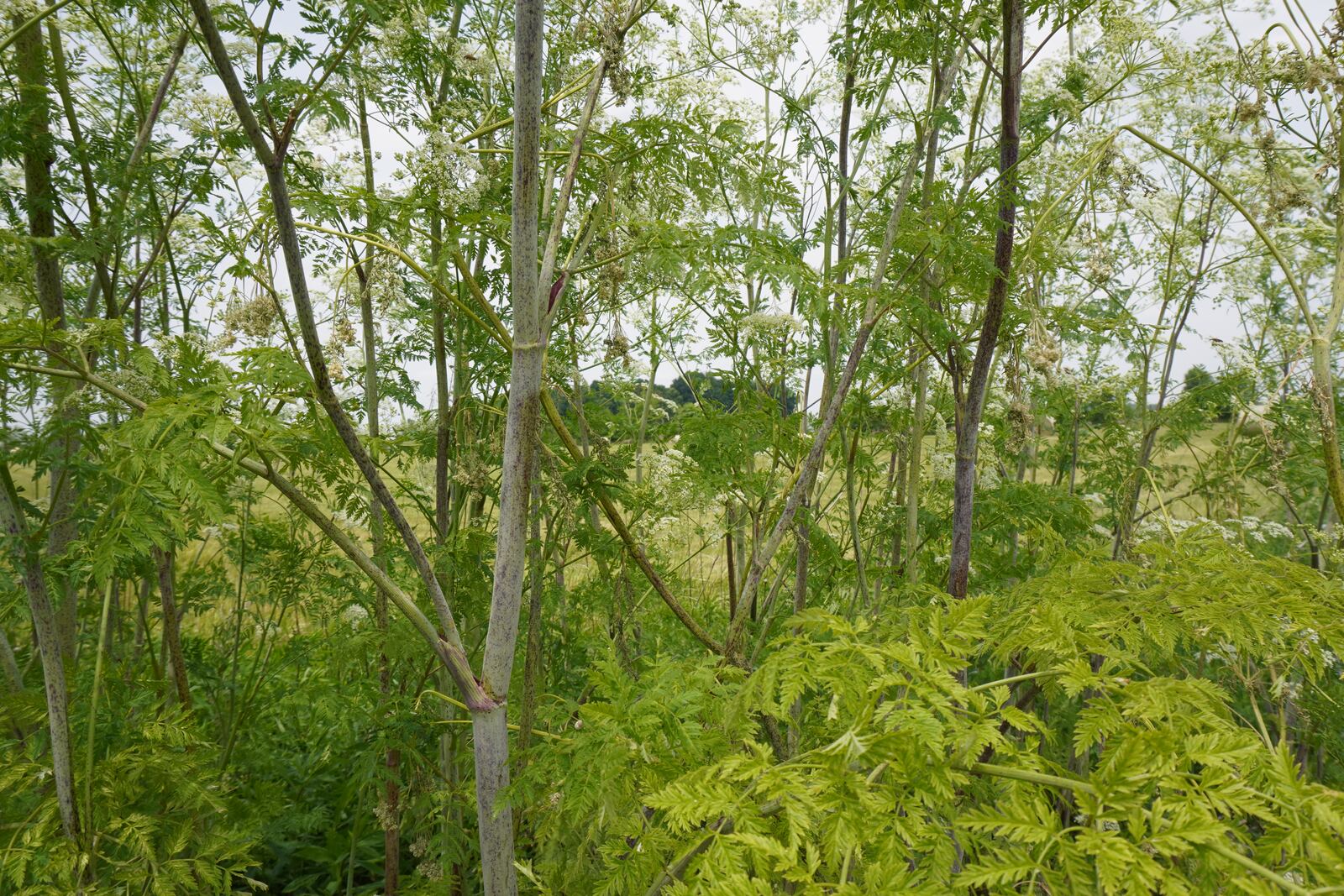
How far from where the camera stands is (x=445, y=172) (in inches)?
80.5

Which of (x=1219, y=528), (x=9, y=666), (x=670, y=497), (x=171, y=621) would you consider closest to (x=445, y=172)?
(x=670, y=497)

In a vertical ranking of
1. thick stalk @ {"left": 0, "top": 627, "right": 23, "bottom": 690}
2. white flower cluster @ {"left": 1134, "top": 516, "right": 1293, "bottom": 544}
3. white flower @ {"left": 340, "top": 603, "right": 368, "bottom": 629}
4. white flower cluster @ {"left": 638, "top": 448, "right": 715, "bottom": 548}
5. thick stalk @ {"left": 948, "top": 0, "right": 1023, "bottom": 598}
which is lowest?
thick stalk @ {"left": 0, "top": 627, "right": 23, "bottom": 690}

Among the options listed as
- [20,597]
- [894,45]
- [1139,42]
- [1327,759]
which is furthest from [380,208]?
[1327,759]

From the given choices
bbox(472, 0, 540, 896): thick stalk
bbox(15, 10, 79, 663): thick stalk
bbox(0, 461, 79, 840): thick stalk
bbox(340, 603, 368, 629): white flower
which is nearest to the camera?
bbox(472, 0, 540, 896): thick stalk

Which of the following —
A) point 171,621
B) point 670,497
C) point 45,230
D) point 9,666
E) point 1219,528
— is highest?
point 45,230

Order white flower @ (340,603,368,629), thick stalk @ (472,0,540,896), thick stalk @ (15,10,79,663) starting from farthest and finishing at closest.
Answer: white flower @ (340,603,368,629) → thick stalk @ (15,10,79,663) → thick stalk @ (472,0,540,896)

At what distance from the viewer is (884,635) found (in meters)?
1.65

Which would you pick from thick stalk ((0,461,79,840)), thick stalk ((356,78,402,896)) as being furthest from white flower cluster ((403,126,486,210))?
thick stalk ((0,461,79,840))

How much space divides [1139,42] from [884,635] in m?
3.45

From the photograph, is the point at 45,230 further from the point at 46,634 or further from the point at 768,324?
the point at 768,324

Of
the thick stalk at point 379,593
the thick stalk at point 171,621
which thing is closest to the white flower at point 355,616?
the thick stalk at point 379,593

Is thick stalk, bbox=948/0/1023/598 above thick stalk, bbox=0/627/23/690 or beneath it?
above

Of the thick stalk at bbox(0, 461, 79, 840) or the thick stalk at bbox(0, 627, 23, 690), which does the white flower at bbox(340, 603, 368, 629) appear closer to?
the thick stalk at bbox(0, 461, 79, 840)

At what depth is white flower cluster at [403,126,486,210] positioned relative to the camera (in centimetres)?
202
